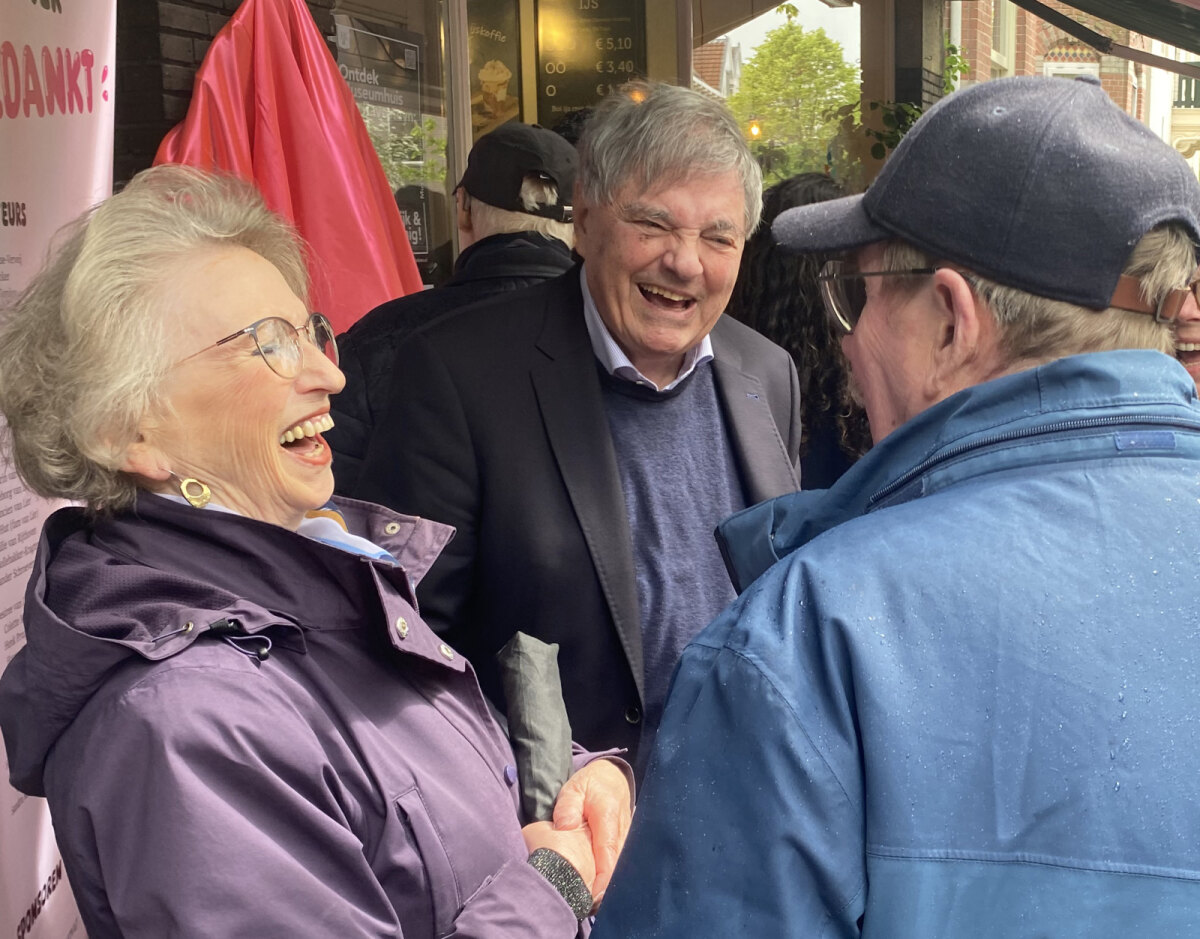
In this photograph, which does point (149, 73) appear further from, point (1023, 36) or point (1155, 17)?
point (1023, 36)

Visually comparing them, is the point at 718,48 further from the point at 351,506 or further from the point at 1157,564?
the point at 1157,564

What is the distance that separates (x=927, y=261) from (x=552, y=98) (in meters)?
6.79

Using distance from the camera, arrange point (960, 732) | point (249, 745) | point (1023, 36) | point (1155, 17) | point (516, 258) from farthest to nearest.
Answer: point (1023, 36) < point (1155, 17) < point (516, 258) < point (249, 745) < point (960, 732)

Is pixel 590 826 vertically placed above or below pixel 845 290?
below

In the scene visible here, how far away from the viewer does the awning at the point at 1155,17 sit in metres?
7.03

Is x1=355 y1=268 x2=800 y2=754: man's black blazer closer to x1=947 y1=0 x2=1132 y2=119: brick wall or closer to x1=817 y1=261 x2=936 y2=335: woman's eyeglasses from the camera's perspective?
x1=817 y1=261 x2=936 y2=335: woman's eyeglasses

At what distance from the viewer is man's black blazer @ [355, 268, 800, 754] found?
97.6 inches

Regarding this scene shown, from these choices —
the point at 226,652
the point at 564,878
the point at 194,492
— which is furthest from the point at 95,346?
the point at 564,878

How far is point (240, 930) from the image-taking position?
132cm

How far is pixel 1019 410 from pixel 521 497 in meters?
1.48

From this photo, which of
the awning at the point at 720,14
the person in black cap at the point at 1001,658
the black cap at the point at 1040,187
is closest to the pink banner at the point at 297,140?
the black cap at the point at 1040,187

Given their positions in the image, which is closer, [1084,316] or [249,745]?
[1084,316]

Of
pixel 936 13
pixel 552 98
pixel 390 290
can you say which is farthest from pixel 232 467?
pixel 936 13

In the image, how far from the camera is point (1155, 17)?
7160mm
